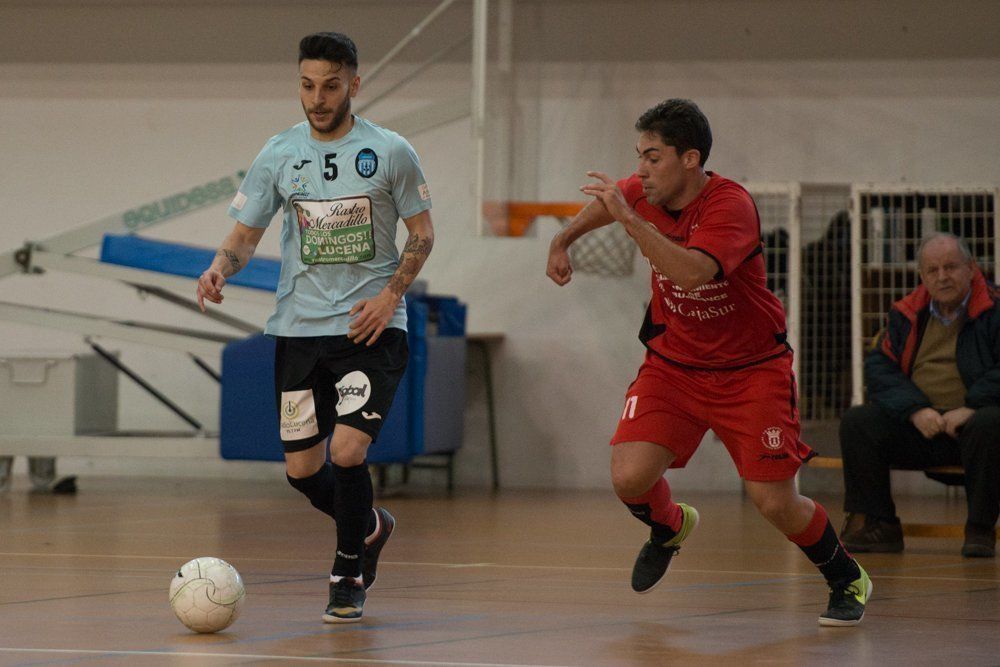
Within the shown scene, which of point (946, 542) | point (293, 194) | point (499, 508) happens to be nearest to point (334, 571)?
point (293, 194)

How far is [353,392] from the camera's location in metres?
3.90

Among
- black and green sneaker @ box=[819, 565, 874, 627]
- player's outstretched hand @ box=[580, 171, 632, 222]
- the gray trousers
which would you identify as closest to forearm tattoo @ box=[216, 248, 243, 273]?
player's outstretched hand @ box=[580, 171, 632, 222]

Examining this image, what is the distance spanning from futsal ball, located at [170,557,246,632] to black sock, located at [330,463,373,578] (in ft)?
1.17

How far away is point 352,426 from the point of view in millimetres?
3865

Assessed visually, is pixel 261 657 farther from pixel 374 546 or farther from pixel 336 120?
pixel 336 120

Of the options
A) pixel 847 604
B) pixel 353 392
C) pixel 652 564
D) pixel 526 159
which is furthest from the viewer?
pixel 526 159

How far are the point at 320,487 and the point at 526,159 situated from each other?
579 centimetres

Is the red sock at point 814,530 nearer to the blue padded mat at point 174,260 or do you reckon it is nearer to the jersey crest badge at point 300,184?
the jersey crest badge at point 300,184

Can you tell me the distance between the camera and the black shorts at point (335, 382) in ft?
12.8

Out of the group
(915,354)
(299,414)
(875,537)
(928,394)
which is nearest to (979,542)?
(875,537)

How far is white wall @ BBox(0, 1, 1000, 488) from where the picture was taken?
380 inches

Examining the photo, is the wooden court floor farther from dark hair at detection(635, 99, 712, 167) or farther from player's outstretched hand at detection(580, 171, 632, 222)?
dark hair at detection(635, 99, 712, 167)

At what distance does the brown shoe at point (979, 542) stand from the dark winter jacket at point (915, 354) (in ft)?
1.67

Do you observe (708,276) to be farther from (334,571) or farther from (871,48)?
(871,48)
